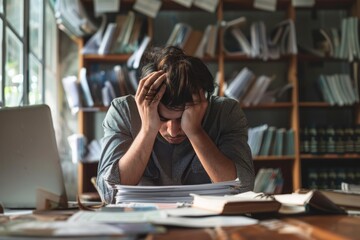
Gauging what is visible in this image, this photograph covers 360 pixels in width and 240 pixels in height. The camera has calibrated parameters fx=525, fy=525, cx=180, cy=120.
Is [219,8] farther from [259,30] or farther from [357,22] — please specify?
[357,22]

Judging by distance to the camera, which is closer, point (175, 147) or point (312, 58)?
point (175, 147)

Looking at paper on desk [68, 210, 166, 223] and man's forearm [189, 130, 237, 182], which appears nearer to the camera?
paper on desk [68, 210, 166, 223]

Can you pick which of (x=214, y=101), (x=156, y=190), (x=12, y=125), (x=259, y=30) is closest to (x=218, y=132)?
(x=214, y=101)

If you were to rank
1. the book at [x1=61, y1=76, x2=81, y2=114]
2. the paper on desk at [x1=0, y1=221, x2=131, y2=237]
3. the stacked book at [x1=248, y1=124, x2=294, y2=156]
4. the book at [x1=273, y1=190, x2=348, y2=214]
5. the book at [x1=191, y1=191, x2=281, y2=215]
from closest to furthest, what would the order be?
the paper on desk at [x1=0, y1=221, x2=131, y2=237], the book at [x1=191, y1=191, x2=281, y2=215], the book at [x1=273, y1=190, x2=348, y2=214], the book at [x1=61, y1=76, x2=81, y2=114], the stacked book at [x1=248, y1=124, x2=294, y2=156]

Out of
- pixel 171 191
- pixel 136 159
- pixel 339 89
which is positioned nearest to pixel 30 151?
pixel 171 191

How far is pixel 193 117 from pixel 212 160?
14cm

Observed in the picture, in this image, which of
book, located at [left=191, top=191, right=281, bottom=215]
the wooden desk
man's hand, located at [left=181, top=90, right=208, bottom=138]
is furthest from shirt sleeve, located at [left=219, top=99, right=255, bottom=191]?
the wooden desk

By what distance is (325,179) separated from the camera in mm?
3615

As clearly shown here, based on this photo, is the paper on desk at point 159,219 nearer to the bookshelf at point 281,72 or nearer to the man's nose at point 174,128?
the man's nose at point 174,128

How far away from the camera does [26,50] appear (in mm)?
2893

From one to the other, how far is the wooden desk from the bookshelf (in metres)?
2.74

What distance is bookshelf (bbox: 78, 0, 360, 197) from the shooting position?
3643mm

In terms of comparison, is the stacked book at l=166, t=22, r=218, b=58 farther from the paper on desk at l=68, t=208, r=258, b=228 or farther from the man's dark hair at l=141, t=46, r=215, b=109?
the paper on desk at l=68, t=208, r=258, b=228

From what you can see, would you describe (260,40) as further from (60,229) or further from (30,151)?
(60,229)
